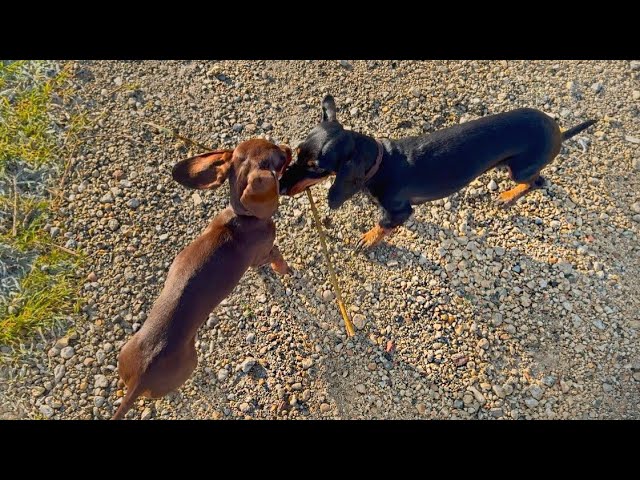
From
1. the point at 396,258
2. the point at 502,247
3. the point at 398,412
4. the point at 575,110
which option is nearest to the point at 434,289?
the point at 396,258

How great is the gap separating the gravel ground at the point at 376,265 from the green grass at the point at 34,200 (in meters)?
0.20

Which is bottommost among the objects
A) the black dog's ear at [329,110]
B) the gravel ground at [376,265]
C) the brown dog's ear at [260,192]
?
the gravel ground at [376,265]

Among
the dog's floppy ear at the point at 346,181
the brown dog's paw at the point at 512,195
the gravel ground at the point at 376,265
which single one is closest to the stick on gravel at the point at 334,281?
the gravel ground at the point at 376,265

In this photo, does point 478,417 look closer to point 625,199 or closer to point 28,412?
point 625,199

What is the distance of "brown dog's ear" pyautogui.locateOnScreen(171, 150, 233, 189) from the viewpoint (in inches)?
141

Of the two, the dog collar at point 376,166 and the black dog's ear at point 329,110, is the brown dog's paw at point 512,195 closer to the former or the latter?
the dog collar at point 376,166

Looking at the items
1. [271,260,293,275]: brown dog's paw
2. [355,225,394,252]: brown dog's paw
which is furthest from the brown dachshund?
[355,225,394,252]: brown dog's paw

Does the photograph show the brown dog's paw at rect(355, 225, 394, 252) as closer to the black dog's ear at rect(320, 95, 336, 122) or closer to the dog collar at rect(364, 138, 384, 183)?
the dog collar at rect(364, 138, 384, 183)

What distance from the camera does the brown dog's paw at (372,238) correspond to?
186 inches

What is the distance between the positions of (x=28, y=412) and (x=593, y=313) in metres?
5.31

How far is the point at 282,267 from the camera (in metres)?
4.59

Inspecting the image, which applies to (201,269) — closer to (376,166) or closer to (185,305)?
(185,305)

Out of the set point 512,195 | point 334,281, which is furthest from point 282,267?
point 512,195

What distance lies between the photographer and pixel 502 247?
502 cm
